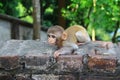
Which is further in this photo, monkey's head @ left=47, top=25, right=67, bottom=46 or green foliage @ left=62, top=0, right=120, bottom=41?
green foliage @ left=62, top=0, right=120, bottom=41

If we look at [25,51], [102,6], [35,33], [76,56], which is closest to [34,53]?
[25,51]

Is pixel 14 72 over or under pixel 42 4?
under

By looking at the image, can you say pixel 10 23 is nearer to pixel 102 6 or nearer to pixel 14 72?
pixel 102 6

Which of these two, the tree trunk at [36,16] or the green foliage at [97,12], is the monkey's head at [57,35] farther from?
the green foliage at [97,12]

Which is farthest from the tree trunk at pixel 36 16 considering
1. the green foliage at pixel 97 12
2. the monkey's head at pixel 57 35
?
the monkey's head at pixel 57 35

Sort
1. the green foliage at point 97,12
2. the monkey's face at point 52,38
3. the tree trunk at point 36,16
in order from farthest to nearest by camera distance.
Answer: the green foliage at point 97,12, the tree trunk at point 36,16, the monkey's face at point 52,38

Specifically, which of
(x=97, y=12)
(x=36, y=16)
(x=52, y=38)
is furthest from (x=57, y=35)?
(x=97, y=12)

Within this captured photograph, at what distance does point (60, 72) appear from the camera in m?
2.45

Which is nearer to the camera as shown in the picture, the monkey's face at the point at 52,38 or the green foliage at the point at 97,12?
the monkey's face at the point at 52,38

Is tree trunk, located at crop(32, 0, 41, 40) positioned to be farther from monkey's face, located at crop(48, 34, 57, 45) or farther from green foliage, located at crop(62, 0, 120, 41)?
monkey's face, located at crop(48, 34, 57, 45)

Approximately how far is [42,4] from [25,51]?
10.3 m

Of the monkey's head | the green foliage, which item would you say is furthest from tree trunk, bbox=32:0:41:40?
the monkey's head

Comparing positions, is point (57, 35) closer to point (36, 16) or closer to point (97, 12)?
point (36, 16)

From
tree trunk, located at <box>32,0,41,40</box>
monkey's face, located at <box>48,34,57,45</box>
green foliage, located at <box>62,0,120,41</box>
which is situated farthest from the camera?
green foliage, located at <box>62,0,120,41</box>
